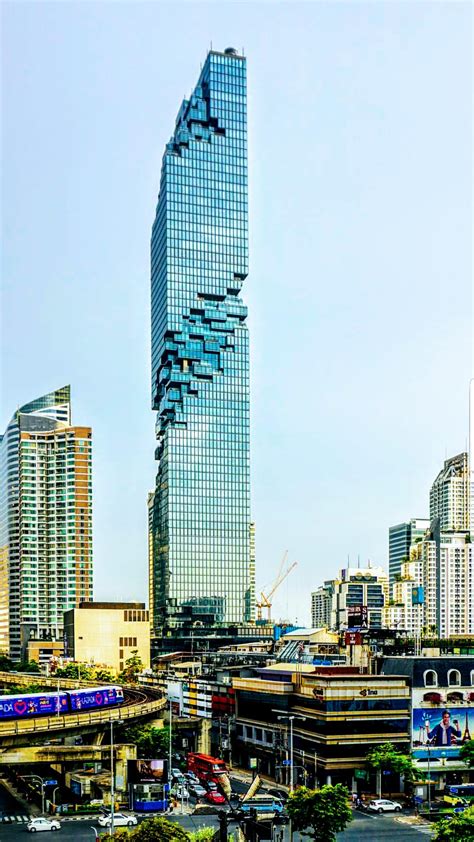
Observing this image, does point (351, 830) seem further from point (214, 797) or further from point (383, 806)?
point (214, 797)

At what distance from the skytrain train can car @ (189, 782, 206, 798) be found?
17.3 metres

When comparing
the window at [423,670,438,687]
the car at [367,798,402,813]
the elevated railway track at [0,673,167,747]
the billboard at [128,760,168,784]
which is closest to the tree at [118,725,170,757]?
the elevated railway track at [0,673,167,747]

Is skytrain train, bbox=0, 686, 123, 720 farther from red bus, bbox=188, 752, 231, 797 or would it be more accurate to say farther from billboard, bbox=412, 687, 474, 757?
billboard, bbox=412, 687, 474, 757

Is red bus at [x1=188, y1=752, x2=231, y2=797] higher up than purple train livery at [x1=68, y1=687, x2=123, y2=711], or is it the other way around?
purple train livery at [x1=68, y1=687, x2=123, y2=711]

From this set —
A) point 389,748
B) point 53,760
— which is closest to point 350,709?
point 389,748

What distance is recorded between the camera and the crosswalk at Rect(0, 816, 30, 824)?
101625 mm

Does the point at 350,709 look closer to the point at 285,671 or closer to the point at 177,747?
the point at 285,671

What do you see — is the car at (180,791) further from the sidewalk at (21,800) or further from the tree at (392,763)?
the tree at (392,763)

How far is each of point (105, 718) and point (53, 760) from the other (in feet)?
38.1

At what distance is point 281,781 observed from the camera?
123875mm

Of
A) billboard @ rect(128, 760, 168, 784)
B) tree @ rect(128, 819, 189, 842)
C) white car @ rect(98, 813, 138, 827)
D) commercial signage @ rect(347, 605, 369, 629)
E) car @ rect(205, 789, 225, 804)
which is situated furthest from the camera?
commercial signage @ rect(347, 605, 369, 629)

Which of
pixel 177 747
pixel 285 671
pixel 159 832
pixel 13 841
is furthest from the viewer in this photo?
pixel 177 747

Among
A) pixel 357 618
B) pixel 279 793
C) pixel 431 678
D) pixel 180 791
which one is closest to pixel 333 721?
pixel 279 793

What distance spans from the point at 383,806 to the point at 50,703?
38544 mm
